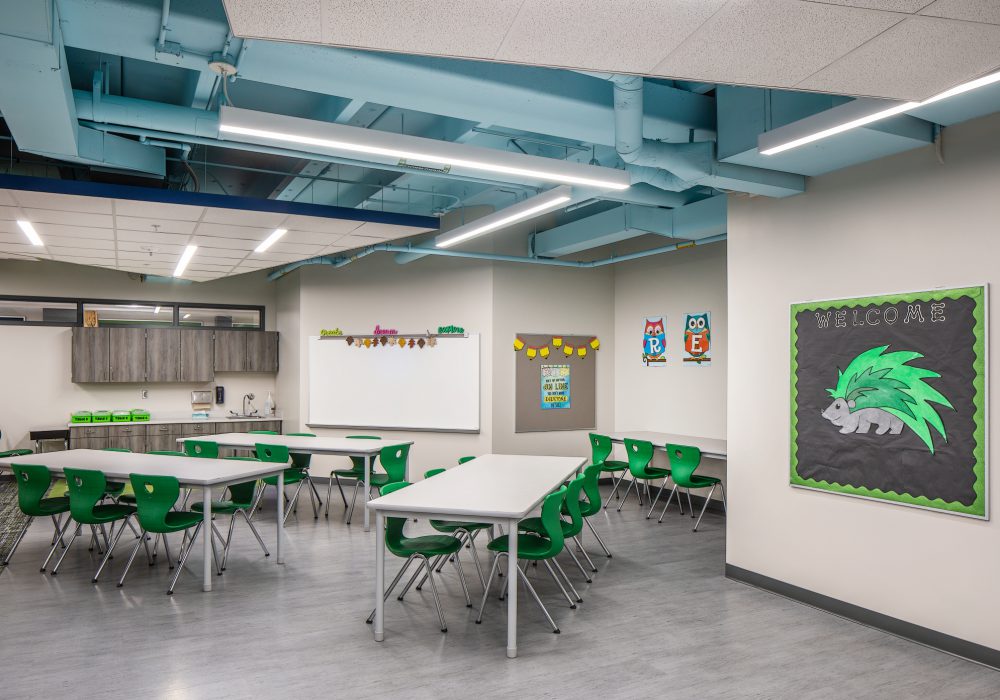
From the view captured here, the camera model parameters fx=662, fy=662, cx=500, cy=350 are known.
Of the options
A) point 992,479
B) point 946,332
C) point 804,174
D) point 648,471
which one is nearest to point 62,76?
point 804,174

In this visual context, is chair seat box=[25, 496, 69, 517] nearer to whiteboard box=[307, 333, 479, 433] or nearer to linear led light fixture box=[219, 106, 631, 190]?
linear led light fixture box=[219, 106, 631, 190]

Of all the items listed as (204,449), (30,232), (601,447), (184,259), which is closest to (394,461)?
(204,449)

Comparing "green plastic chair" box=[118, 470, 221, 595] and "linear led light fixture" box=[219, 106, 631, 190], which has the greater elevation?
"linear led light fixture" box=[219, 106, 631, 190]

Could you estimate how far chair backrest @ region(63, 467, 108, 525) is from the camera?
4.90m

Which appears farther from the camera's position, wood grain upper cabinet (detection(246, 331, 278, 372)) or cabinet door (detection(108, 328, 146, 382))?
wood grain upper cabinet (detection(246, 331, 278, 372))

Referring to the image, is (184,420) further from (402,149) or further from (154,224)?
(402,149)

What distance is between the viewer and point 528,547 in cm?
421

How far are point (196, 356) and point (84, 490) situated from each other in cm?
497

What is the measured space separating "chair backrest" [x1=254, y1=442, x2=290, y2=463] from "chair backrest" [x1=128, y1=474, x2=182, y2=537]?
1.62 metres

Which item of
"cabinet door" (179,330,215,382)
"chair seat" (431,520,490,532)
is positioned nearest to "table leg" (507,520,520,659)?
"chair seat" (431,520,490,532)

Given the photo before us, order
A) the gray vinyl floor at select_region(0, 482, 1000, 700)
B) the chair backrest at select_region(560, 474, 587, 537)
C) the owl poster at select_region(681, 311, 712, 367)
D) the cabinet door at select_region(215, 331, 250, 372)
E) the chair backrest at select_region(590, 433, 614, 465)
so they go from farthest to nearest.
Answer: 1. the cabinet door at select_region(215, 331, 250, 372)
2. the owl poster at select_region(681, 311, 712, 367)
3. the chair backrest at select_region(590, 433, 614, 465)
4. the chair backrest at select_region(560, 474, 587, 537)
5. the gray vinyl floor at select_region(0, 482, 1000, 700)

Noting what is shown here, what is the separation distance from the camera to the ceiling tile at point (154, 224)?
18.4 ft

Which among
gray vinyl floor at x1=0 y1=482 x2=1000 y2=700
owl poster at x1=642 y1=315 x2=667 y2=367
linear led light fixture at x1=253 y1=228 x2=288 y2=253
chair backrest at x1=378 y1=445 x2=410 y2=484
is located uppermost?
linear led light fixture at x1=253 y1=228 x2=288 y2=253

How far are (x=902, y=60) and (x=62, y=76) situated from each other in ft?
12.2
